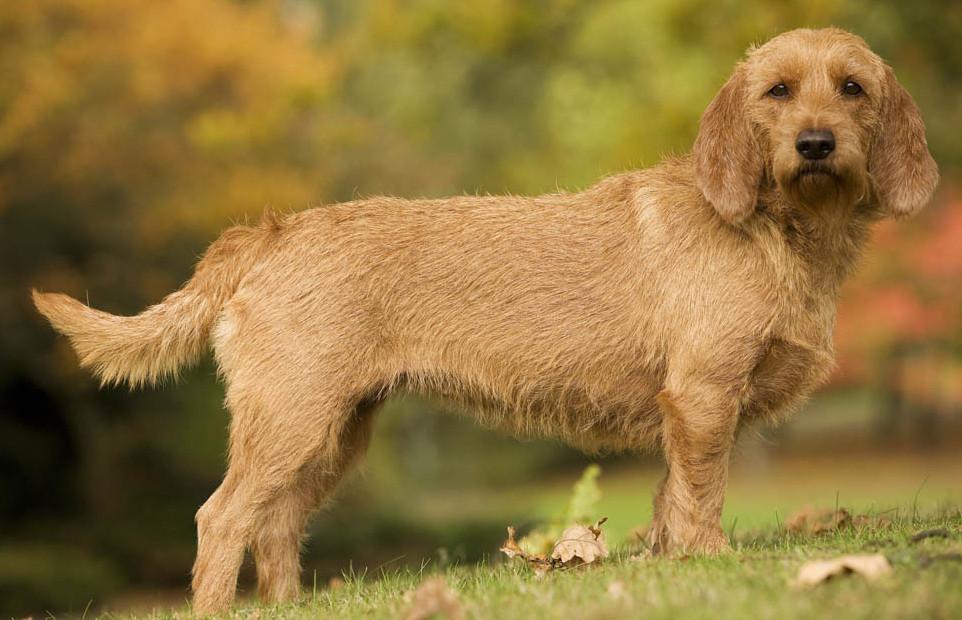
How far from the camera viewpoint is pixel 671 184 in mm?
6238

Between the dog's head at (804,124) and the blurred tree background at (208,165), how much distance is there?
9.14 metres

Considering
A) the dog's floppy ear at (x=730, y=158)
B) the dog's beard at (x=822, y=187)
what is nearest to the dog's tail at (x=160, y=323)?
the dog's floppy ear at (x=730, y=158)

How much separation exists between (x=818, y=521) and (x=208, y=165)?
1530 cm

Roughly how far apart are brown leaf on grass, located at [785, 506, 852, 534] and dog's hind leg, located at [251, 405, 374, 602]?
2731 millimetres

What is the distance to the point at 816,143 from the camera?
17.5 ft

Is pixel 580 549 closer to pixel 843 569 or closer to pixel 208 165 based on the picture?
pixel 843 569

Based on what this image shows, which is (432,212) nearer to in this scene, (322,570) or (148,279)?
(322,570)

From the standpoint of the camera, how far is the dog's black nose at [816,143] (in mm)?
5344

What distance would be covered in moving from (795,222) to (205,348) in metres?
3.38

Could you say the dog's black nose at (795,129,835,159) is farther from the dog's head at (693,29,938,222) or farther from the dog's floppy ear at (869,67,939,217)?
the dog's floppy ear at (869,67,939,217)

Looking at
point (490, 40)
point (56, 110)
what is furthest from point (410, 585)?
point (490, 40)

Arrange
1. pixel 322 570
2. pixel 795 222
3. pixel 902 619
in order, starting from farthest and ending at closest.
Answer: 1. pixel 322 570
2. pixel 795 222
3. pixel 902 619

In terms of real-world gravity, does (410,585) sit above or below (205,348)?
below

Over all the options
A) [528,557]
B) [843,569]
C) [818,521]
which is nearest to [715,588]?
[843,569]
